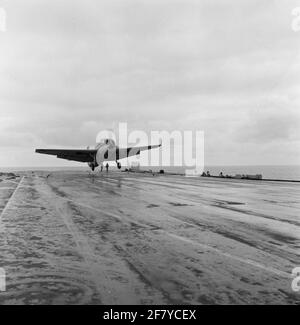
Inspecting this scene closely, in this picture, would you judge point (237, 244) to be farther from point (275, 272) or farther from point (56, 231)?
point (56, 231)

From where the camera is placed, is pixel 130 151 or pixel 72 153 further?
pixel 130 151

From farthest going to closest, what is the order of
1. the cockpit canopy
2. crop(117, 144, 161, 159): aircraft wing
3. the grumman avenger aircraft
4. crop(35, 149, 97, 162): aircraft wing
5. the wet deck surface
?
crop(117, 144, 161, 159): aircraft wing
the cockpit canopy
crop(35, 149, 97, 162): aircraft wing
the grumman avenger aircraft
the wet deck surface

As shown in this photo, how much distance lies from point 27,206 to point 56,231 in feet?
18.0

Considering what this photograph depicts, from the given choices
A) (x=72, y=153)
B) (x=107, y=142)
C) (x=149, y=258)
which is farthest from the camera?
(x=72, y=153)

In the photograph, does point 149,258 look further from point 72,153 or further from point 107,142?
point 72,153

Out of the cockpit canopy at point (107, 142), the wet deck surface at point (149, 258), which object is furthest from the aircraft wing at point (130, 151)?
the wet deck surface at point (149, 258)

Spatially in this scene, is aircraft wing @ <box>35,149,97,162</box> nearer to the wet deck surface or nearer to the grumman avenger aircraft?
the grumman avenger aircraft

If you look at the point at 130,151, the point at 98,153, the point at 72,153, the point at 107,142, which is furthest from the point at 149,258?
the point at 130,151

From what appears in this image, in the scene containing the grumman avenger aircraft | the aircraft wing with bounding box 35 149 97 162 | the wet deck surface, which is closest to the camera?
the wet deck surface
